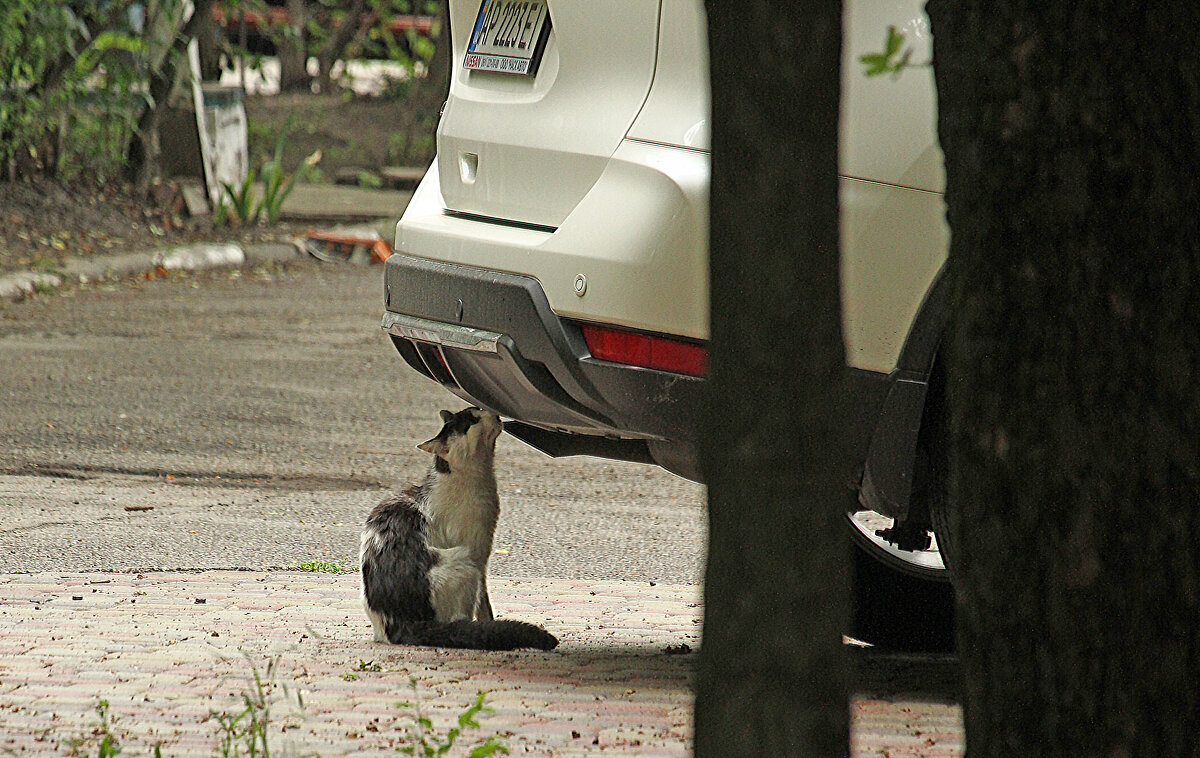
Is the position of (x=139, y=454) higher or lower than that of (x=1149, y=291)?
lower

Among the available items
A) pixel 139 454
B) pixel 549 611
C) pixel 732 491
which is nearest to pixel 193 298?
pixel 139 454

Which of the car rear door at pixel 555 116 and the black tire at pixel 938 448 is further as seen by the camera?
the car rear door at pixel 555 116

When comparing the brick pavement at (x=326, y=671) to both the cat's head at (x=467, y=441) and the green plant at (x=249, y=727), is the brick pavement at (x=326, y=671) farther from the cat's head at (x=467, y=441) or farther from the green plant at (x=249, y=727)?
the cat's head at (x=467, y=441)

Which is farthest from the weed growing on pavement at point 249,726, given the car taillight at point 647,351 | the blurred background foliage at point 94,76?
the blurred background foliage at point 94,76

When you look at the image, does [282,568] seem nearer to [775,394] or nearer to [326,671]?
[326,671]

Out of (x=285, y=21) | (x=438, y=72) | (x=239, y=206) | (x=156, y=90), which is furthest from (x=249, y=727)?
(x=285, y=21)

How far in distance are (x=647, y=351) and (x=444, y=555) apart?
1019mm

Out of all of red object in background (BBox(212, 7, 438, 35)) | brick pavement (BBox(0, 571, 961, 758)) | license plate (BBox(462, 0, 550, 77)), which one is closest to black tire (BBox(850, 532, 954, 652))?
brick pavement (BBox(0, 571, 961, 758))

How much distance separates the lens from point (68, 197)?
14.9m

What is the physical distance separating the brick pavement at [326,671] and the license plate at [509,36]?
1.63 m

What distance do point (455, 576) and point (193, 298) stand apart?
839 centimetres

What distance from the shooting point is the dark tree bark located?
224cm

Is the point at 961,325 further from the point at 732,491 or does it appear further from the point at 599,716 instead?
the point at 599,716

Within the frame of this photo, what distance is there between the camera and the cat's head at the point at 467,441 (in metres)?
4.66
